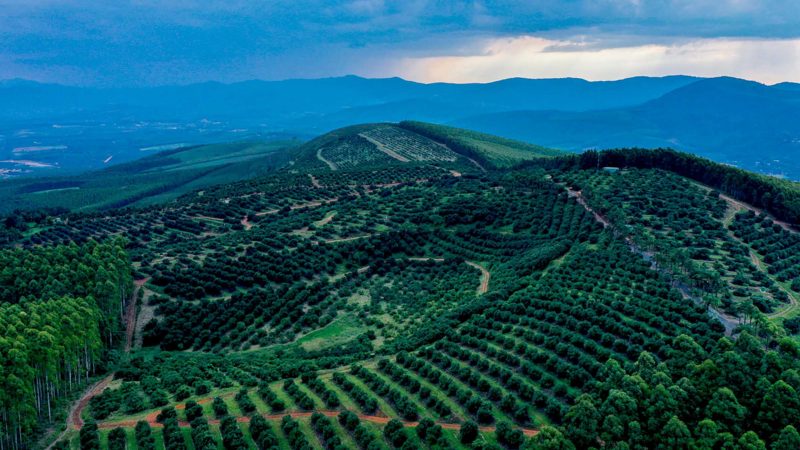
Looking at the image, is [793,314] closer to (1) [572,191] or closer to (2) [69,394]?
(1) [572,191]

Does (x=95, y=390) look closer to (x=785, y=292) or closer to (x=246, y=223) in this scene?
(x=246, y=223)

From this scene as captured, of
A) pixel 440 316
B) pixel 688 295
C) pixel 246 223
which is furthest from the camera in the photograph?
pixel 246 223

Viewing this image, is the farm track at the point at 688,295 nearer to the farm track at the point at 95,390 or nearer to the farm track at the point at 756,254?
the farm track at the point at 756,254

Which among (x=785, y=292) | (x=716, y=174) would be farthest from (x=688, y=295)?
(x=716, y=174)

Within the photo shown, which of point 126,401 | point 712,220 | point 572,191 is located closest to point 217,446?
point 126,401

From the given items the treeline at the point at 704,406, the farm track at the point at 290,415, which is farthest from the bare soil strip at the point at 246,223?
the treeline at the point at 704,406
